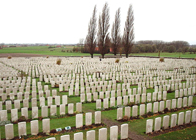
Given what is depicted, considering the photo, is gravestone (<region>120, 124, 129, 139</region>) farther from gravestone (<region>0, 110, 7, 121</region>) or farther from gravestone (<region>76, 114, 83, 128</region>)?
gravestone (<region>0, 110, 7, 121</region>)

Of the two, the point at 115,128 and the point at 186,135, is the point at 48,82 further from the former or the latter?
the point at 186,135

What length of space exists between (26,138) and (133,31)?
36858 millimetres

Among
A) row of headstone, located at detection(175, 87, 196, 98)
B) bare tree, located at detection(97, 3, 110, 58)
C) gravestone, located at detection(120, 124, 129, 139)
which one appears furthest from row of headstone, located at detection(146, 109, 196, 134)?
bare tree, located at detection(97, 3, 110, 58)

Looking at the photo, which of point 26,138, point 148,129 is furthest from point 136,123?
point 26,138

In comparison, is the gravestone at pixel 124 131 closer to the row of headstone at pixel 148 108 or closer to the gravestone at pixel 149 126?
the gravestone at pixel 149 126

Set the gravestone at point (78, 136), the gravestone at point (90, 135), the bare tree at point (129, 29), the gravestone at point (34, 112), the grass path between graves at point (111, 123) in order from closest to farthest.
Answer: the gravestone at point (78, 136)
the gravestone at point (90, 135)
the grass path between graves at point (111, 123)
the gravestone at point (34, 112)
the bare tree at point (129, 29)

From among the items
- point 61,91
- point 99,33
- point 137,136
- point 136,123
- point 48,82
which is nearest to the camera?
point 137,136

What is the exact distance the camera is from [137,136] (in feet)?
17.0

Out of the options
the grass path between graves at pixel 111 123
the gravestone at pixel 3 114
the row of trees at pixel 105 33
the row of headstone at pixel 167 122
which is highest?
the row of trees at pixel 105 33

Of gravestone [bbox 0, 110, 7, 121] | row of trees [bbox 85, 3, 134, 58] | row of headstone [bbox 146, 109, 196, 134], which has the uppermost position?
row of trees [bbox 85, 3, 134, 58]

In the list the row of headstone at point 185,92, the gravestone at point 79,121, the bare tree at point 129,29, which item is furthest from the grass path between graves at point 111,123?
the bare tree at point 129,29

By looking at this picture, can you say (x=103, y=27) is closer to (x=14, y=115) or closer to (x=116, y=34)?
(x=116, y=34)

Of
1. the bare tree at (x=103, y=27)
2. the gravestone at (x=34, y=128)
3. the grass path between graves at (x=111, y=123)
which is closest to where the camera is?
the gravestone at (x=34, y=128)

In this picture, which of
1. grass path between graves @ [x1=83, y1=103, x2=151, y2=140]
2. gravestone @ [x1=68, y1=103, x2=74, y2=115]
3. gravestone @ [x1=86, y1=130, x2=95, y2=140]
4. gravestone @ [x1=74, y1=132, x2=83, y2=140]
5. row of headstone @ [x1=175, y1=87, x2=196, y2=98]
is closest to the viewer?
gravestone @ [x1=74, y1=132, x2=83, y2=140]
